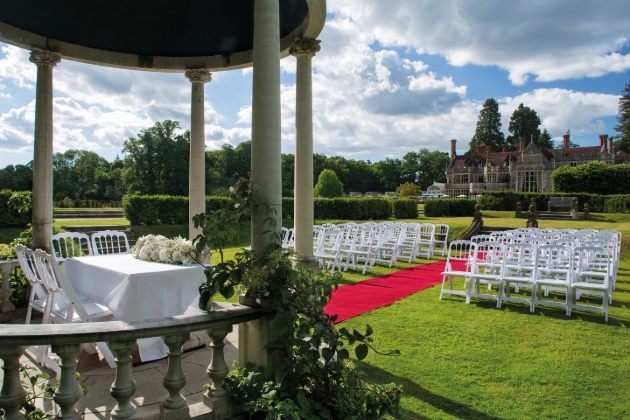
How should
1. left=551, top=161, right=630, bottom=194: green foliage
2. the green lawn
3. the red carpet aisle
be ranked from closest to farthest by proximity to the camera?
1. the green lawn
2. the red carpet aisle
3. left=551, top=161, right=630, bottom=194: green foliage

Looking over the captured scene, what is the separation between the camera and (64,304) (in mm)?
4742

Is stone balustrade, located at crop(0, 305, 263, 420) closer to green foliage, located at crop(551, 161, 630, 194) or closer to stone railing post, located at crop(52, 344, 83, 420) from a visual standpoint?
stone railing post, located at crop(52, 344, 83, 420)

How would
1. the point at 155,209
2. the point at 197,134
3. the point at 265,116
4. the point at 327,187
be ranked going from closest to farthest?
the point at 265,116
the point at 197,134
the point at 155,209
the point at 327,187

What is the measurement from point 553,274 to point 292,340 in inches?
310

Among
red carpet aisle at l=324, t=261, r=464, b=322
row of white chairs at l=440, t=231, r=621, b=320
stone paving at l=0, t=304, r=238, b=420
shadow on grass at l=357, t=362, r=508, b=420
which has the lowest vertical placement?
red carpet aisle at l=324, t=261, r=464, b=322

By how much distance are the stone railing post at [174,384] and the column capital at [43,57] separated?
6.64 meters

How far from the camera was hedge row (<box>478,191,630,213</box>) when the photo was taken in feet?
102

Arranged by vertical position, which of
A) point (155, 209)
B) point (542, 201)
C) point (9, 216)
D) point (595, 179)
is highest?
point (595, 179)

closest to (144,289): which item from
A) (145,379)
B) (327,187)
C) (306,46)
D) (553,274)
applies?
(145,379)

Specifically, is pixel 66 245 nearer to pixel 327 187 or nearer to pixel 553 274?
pixel 553 274

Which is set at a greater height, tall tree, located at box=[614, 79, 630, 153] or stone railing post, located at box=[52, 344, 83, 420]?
tall tree, located at box=[614, 79, 630, 153]

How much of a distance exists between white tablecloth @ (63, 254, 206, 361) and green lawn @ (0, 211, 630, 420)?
2.22 meters

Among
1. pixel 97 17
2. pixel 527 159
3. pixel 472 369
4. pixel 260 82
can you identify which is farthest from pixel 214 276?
pixel 527 159

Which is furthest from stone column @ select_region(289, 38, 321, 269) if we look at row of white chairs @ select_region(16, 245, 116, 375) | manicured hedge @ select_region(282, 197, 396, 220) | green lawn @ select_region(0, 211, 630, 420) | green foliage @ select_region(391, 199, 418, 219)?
green foliage @ select_region(391, 199, 418, 219)
